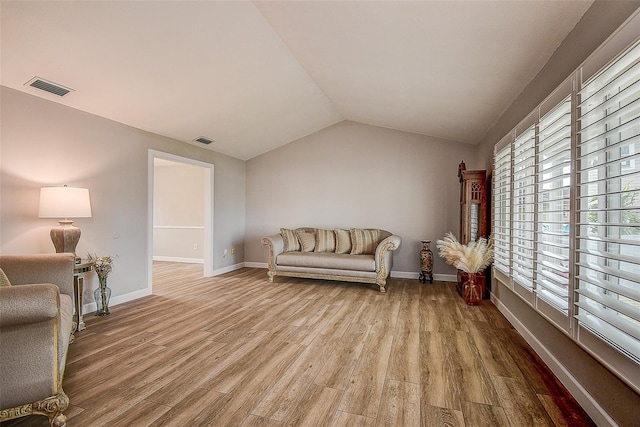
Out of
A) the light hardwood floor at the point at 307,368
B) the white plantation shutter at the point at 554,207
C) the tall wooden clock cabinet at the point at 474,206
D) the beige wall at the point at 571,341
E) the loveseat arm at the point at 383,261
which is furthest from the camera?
the loveseat arm at the point at 383,261

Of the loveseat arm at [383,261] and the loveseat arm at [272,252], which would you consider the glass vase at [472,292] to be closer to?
the loveseat arm at [383,261]

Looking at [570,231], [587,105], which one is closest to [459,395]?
[570,231]

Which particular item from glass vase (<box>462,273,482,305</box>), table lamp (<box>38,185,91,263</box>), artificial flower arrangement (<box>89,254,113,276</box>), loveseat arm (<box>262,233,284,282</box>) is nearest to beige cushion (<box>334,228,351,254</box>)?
loveseat arm (<box>262,233,284,282</box>)

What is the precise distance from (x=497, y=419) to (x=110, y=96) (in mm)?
4297

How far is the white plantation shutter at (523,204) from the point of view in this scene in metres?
2.59

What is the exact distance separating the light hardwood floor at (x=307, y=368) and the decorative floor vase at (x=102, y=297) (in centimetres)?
13

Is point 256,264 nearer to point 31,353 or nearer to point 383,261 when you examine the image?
point 383,261

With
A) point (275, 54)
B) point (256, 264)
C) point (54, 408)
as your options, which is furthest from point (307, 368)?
point (256, 264)

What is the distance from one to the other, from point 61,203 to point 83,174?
2.12 ft

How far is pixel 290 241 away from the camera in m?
5.32

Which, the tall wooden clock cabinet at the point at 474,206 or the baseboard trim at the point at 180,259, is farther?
the baseboard trim at the point at 180,259

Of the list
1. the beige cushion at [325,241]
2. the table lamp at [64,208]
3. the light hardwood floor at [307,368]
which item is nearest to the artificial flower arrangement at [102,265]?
the table lamp at [64,208]

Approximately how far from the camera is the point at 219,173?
5.59m

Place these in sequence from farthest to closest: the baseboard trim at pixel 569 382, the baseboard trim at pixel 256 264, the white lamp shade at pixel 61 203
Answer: the baseboard trim at pixel 256 264
the white lamp shade at pixel 61 203
the baseboard trim at pixel 569 382
